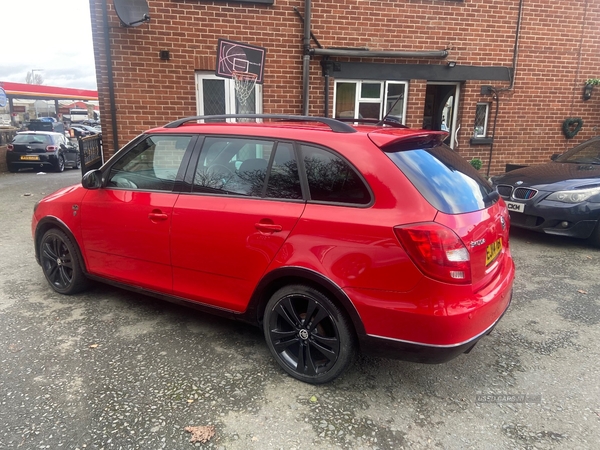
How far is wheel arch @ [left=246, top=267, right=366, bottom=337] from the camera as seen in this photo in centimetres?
254

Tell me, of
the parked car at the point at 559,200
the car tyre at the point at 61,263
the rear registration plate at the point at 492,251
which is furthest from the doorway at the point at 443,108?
the car tyre at the point at 61,263

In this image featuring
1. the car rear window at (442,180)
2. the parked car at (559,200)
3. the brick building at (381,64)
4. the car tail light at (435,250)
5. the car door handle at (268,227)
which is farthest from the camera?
the brick building at (381,64)

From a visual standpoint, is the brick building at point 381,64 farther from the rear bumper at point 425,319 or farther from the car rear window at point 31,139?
the car rear window at point 31,139

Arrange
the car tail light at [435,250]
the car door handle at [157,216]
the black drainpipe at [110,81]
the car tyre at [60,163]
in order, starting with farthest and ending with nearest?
the car tyre at [60,163] → the black drainpipe at [110,81] → the car door handle at [157,216] → the car tail light at [435,250]

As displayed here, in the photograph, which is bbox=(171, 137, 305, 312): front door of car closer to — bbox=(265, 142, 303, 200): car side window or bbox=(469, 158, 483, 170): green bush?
bbox=(265, 142, 303, 200): car side window

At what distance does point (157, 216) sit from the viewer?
127 inches

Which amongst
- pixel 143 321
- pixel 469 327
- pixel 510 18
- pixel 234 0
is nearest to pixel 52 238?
pixel 143 321

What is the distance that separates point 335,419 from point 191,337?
1.39 m

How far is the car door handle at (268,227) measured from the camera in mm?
2725

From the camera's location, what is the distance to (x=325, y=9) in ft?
25.2

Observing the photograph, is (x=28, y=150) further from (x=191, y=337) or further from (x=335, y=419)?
(x=335, y=419)

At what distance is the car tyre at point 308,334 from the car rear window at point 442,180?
0.87 m

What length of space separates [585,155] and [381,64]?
3.75m

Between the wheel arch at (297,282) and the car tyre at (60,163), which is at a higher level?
the wheel arch at (297,282)
